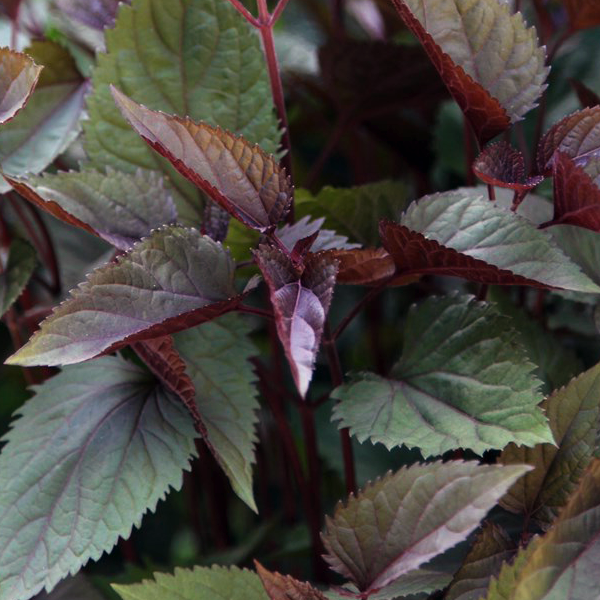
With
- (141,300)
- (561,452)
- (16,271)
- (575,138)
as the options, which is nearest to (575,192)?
(575,138)

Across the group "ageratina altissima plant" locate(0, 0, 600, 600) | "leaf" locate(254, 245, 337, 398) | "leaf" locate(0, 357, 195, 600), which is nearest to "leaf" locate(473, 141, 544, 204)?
"ageratina altissima plant" locate(0, 0, 600, 600)

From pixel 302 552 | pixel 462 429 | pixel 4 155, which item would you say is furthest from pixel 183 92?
pixel 302 552

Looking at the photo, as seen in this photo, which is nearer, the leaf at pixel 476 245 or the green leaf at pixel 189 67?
the leaf at pixel 476 245

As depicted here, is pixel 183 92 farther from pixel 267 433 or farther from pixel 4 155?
pixel 267 433

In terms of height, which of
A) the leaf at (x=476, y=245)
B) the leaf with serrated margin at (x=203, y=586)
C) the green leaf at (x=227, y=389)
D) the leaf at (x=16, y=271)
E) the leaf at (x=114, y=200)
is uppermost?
the leaf at (x=114, y=200)

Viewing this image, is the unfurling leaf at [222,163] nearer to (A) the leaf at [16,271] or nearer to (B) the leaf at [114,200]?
(B) the leaf at [114,200]

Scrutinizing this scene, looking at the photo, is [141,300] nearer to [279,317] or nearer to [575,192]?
[279,317]

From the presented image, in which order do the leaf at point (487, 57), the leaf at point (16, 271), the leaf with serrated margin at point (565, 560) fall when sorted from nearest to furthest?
the leaf with serrated margin at point (565, 560), the leaf at point (487, 57), the leaf at point (16, 271)

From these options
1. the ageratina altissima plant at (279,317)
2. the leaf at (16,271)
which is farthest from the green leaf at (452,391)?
the leaf at (16,271)
